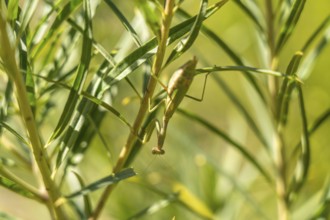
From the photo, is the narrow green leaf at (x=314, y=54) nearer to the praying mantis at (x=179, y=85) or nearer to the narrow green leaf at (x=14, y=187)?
the praying mantis at (x=179, y=85)

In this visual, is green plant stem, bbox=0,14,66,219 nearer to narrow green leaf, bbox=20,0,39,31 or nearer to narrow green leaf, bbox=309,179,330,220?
narrow green leaf, bbox=20,0,39,31

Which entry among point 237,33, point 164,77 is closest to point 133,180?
point 164,77

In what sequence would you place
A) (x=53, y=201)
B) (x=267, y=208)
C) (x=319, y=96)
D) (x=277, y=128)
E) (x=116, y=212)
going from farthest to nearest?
(x=267, y=208) < (x=319, y=96) < (x=116, y=212) < (x=277, y=128) < (x=53, y=201)

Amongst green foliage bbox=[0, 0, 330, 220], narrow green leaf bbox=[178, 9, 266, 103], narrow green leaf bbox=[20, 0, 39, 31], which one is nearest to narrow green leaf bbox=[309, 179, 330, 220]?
green foliage bbox=[0, 0, 330, 220]

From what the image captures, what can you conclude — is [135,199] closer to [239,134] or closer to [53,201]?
[239,134]

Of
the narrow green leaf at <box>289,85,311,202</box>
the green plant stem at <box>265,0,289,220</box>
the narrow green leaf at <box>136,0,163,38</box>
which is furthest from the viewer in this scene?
the green plant stem at <box>265,0,289,220</box>

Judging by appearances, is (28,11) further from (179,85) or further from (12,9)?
(179,85)

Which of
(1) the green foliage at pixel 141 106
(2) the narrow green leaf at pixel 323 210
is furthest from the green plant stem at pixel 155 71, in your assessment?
(2) the narrow green leaf at pixel 323 210

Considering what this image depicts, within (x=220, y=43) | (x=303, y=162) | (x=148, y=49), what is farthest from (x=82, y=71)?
(x=303, y=162)
